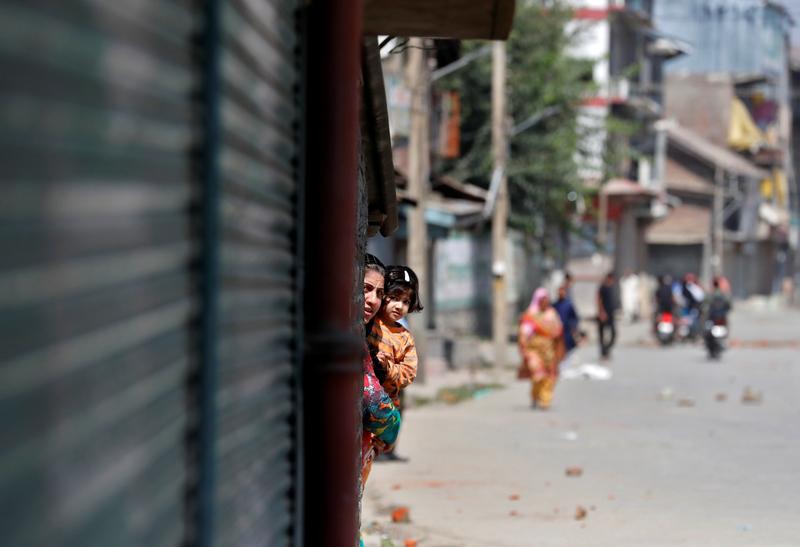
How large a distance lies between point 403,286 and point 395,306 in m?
0.10

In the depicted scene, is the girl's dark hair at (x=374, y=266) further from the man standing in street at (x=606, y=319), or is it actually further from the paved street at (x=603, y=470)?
the man standing in street at (x=606, y=319)

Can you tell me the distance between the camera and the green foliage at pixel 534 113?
119 ft

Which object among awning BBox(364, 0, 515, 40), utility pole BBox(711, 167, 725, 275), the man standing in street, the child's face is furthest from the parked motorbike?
awning BBox(364, 0, 515, 40)

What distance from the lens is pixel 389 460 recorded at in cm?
1341

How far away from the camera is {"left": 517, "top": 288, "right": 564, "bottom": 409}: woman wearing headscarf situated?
18781 millimetres

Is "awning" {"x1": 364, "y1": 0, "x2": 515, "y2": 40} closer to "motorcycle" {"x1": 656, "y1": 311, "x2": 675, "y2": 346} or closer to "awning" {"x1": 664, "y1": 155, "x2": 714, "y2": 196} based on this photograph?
"motorcycle" {"x1": 656, "y1": 311, "x2": 675, "y2": 346}

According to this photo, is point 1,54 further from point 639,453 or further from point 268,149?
point 639,453

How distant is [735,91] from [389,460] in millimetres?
73195

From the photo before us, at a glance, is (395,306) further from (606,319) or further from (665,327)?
(665,327)

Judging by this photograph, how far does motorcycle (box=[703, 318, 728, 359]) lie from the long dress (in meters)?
11.2

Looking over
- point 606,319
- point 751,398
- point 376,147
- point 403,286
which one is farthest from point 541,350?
point 376,147

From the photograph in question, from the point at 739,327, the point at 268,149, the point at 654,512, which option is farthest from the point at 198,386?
the point at 739,327

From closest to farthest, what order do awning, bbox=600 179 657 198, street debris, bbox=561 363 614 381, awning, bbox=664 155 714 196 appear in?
street debris, bbox=561 363 614 381, awning, bbox=600 179 657 198, awning, bbox=664 155 714 196

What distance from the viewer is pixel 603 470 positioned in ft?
41.2
